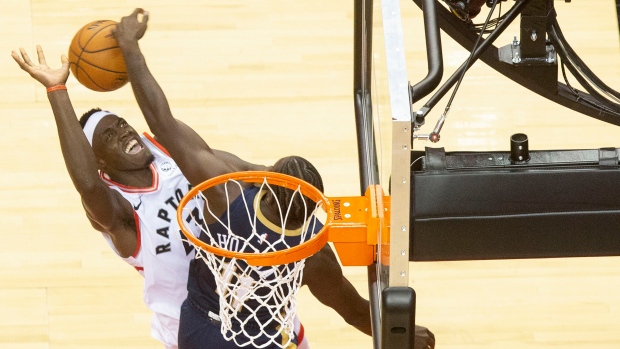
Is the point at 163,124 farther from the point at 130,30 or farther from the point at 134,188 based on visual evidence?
the point at 134,188

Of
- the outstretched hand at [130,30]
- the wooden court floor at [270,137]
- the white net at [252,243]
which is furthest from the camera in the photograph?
the wooden court floor at [270,137]

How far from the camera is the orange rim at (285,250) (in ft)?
8.55

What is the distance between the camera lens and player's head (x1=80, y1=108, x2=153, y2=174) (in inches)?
138

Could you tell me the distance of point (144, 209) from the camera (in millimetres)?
3469

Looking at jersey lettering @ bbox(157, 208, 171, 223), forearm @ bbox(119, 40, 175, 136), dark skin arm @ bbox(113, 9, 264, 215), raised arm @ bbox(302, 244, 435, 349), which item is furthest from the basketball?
raised arm @ bbox(302, 244, 435, 349)

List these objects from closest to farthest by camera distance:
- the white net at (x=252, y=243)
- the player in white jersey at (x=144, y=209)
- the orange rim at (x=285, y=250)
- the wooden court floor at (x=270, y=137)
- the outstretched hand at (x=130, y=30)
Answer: the orange rim at (x=285, y=250) → the white net at (x=252, y=243) → the outstretched hand at (x=130, y=30) → the player in white jersey at (x=144, y=209) → the wooden court floor at (x=270, y=137)

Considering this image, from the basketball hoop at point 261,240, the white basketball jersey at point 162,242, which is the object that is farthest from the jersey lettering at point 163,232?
the basketball hoop at point 261,240

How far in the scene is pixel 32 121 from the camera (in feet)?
15.8

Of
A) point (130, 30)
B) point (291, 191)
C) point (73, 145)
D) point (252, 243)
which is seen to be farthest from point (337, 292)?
point (130, 30)

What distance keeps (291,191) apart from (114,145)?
2.57 ft

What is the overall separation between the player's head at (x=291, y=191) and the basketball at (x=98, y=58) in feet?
2.11

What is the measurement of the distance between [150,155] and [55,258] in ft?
3.00

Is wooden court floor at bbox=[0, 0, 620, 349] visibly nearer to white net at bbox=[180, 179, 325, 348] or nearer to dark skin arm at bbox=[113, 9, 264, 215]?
white net at bbox=[180, 179, 325, 348]

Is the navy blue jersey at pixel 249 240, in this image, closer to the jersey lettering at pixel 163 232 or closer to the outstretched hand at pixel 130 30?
the jersey lettering at pixel 163 232
